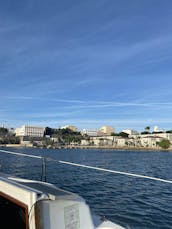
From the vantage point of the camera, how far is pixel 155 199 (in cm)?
1664

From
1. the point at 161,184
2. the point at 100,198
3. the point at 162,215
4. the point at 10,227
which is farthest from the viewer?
the point at 161,184

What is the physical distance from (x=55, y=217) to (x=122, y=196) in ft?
47.0

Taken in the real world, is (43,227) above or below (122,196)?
above

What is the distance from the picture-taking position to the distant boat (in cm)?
372

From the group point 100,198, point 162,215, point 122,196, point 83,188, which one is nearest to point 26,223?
point 162,215

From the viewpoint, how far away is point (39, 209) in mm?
3727

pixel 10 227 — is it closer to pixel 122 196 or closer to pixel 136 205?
pixel 136 205

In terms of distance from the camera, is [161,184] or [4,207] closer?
[4,207]

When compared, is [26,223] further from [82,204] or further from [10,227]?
[82,204]

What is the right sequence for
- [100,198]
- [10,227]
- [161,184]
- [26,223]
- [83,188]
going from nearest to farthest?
[26,223] → [10,227] → [100,198] → [83,188] → [161,184]

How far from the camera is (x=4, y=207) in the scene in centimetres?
425

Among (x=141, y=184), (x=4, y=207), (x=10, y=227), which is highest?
(x=4, y=207)

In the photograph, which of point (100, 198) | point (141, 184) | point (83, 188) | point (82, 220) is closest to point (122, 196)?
point (100, 198)

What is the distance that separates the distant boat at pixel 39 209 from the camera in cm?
372
